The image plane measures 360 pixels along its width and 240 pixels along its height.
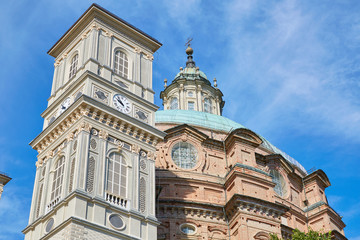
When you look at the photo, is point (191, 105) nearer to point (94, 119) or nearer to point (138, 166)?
point (138, 166)

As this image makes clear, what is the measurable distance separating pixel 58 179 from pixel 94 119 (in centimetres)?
397

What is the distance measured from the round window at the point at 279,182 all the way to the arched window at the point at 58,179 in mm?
19410

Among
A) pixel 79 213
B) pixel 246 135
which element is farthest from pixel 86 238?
pixel 246 135

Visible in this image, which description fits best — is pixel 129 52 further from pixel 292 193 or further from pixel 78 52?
pixel 292 193

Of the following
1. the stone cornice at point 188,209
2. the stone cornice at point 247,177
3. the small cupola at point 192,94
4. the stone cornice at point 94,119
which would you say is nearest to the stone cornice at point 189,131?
the stone cornice at point 247,177

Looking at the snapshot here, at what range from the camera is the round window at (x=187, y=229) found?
128 feet

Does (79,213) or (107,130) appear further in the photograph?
(107,130)

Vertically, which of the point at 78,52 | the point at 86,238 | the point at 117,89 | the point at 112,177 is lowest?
the point at 86,238

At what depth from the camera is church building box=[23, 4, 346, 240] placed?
30.4 m

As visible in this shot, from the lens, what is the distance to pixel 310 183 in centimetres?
4866

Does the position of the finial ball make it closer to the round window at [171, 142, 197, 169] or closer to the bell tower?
the round window at [171, 142, 197, 169]

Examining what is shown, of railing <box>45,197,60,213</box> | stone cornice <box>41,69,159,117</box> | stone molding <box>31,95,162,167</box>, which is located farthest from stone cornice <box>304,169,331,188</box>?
railing <box>45,197,60,213</box>

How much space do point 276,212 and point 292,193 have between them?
6.87 meters

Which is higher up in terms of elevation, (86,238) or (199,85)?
(199,85)
